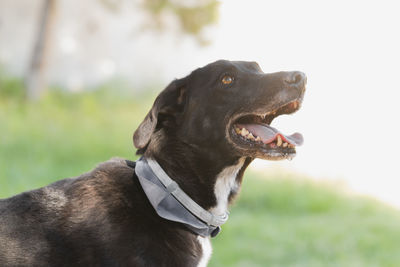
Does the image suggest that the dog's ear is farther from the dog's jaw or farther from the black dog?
the dog's jaw

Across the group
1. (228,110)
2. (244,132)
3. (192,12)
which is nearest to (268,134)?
(244,132)

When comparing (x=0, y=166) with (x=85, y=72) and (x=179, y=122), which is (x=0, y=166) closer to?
(x=85, y=72)

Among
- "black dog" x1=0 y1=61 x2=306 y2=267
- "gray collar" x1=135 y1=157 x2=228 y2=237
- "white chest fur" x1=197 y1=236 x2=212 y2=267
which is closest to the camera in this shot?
"black dog" x1=0 y1=61 x2=306 y2=267

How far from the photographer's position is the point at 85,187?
3.40 metres

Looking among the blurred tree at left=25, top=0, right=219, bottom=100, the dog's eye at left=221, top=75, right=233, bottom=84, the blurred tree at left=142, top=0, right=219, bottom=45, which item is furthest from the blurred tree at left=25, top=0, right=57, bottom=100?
the dog's eye at left=221, top=75, right=233, bottom=84

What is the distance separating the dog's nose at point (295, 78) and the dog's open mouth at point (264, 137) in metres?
0.13

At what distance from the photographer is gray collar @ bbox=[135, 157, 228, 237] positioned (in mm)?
3293

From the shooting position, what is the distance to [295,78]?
11.4 feet

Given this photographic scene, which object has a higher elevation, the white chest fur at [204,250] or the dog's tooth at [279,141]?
the dog's tooth at [279,141]

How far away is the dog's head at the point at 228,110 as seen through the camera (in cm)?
346

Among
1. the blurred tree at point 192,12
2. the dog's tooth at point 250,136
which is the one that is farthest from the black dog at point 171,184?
the blurred tree at point 192,12

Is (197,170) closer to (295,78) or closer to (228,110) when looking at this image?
(228,110)

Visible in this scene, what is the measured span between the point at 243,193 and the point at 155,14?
18.5ft

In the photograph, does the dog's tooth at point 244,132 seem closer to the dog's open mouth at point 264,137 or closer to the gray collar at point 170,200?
the dog's open mouth at point 264,137
